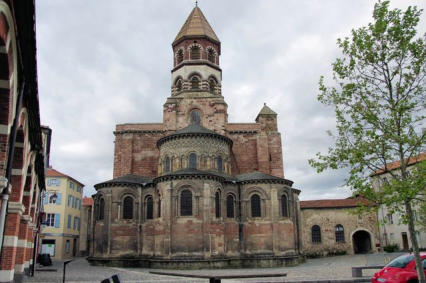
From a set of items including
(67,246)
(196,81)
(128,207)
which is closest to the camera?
(128,207)

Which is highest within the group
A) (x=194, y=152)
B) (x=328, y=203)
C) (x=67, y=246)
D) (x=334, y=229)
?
(x=194, y=152)

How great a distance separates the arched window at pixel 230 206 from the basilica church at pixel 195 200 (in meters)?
0.08

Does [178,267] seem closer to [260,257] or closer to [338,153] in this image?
[260,257]

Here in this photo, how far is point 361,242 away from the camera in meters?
44.8

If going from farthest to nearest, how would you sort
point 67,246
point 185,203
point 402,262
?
point 67,246 → point 185,203 → point 402,262

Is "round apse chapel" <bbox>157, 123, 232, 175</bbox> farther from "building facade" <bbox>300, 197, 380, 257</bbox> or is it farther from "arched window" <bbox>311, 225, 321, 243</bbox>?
"arched window" <bbox>311, 225, 321, 243</bbox>

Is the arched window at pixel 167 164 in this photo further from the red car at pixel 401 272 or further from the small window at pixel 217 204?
the red car at pixel 401 272

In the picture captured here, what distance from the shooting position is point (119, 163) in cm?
3888

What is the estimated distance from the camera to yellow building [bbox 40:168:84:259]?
4319cm

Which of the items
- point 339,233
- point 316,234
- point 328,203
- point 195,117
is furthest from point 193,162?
point 339,233

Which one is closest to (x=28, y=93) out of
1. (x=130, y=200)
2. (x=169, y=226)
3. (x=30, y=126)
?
(x=30, y=126)

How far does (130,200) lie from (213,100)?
14.3 metres

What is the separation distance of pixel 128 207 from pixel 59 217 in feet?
55.0

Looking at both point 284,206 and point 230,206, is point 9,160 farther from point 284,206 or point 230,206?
point 284,206
